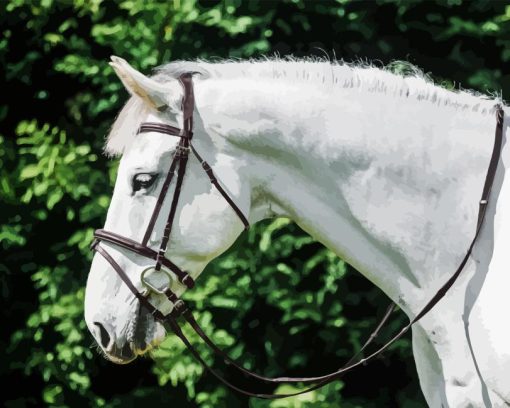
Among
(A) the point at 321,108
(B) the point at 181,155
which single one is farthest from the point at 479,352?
(B) the point at 181,155

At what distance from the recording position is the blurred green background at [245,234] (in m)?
4.72

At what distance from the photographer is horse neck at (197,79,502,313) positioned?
113 inches

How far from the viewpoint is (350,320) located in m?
4.86

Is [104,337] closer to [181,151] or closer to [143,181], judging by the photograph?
[143,181]

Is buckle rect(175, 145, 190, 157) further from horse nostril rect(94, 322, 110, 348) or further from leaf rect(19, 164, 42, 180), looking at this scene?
leaf rect(19, 164, 42, 180)

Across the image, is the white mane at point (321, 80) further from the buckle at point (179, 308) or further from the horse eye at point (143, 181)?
the buckle at point (179, 308)

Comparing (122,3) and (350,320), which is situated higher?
(122,3)

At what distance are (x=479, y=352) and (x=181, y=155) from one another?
1.10m

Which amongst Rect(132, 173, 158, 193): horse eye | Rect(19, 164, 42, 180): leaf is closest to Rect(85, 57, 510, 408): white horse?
Rect(132, 173, 158, 193): horse eye

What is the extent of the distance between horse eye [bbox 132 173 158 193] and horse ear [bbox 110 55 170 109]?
0.23m

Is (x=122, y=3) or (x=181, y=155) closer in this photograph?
(x=181, y=155)

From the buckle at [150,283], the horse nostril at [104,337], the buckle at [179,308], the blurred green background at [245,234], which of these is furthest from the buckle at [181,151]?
the blurred green background at [245,234]

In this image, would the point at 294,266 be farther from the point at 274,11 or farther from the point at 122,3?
the point at 122,3

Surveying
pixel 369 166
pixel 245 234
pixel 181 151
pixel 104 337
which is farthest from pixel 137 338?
pixel 245 234
